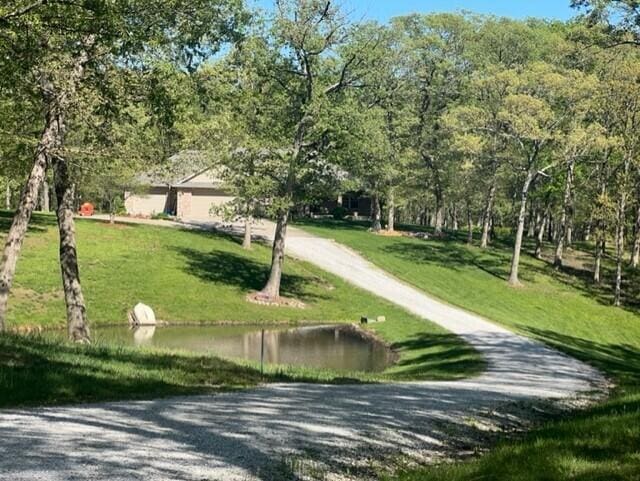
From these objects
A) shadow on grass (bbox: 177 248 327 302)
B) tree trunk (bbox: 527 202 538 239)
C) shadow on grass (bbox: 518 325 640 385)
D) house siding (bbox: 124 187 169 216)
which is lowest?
shadow on grass (bbox: 518 325 640 385)

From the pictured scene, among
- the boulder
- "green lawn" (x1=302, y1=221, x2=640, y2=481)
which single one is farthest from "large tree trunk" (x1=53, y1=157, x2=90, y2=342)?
"green lawn" (x1=302, y1=221, x2=640, y2=481)

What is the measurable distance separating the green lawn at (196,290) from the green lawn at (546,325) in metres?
4.76

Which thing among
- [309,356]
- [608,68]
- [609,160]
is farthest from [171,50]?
[609,160]

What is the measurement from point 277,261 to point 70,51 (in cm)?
1764

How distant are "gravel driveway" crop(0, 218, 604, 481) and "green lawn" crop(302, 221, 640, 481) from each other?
96cm

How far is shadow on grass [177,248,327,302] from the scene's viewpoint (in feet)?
111

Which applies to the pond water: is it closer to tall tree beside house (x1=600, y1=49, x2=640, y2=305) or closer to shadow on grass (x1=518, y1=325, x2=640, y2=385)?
shadow on grass (x1=518, y1=325, x2=640, y2=385)

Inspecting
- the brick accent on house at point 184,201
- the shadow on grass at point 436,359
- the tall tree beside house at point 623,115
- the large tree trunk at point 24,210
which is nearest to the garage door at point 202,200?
the brick accent on house at point 184,201

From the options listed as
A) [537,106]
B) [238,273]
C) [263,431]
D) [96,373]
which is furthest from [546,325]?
[263,431]

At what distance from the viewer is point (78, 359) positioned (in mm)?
12117

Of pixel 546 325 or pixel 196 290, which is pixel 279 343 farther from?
pixel 546 325

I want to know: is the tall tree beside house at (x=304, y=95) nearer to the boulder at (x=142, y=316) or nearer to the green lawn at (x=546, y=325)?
the boulder at (x=142, y=316)

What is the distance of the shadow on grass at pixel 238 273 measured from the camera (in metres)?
33.7

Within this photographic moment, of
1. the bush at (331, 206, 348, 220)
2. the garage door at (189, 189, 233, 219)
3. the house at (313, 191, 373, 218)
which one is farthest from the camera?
the house at (313, 191, 373, 218)
